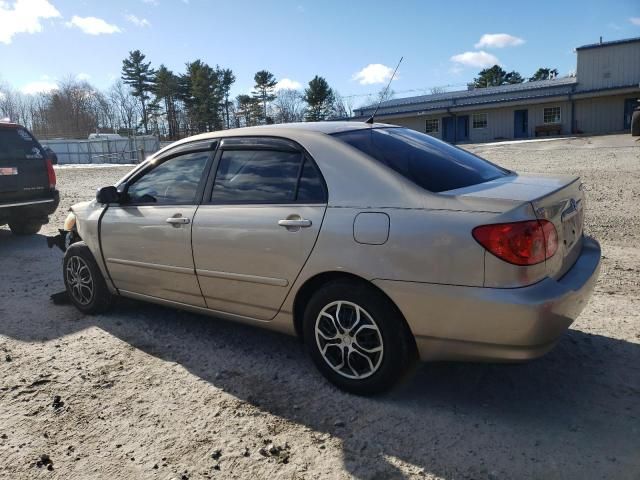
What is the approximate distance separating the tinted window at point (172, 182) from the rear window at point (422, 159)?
1.21 m

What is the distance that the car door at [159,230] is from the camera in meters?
3.81

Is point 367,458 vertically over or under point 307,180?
under

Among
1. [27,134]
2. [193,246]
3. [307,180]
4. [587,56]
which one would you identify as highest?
[587,56]

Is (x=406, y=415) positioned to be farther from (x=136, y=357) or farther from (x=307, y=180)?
(x=136, y=357)

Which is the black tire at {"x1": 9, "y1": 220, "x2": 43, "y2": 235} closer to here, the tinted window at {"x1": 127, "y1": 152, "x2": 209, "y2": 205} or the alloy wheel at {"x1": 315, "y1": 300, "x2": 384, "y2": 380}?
the tinted window at {"x1": 127, "y1": 152, "x2": 209, "y2": 205}

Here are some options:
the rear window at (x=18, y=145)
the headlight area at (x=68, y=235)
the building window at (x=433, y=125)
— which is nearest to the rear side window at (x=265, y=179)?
the headlight area at (x=68, y=235)

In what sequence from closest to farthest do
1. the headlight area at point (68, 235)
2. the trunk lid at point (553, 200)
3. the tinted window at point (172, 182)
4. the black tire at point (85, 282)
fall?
the trunk lid at point (553, 200) → the tinted window at point (172, 182) → the black tire at point (85, 282) → the headlight area at point (68, 235)

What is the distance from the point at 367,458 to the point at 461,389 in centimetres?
91

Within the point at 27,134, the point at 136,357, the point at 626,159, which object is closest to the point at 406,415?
the point at 136,357

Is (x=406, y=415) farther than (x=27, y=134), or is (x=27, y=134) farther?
Result: (x=27, y=134)

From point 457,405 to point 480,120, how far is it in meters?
38.2

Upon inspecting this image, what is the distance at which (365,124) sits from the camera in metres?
3.79

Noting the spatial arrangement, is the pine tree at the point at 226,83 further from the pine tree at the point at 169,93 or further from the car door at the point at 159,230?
the car door at the point at 159,230

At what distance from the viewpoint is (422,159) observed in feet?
10.7
